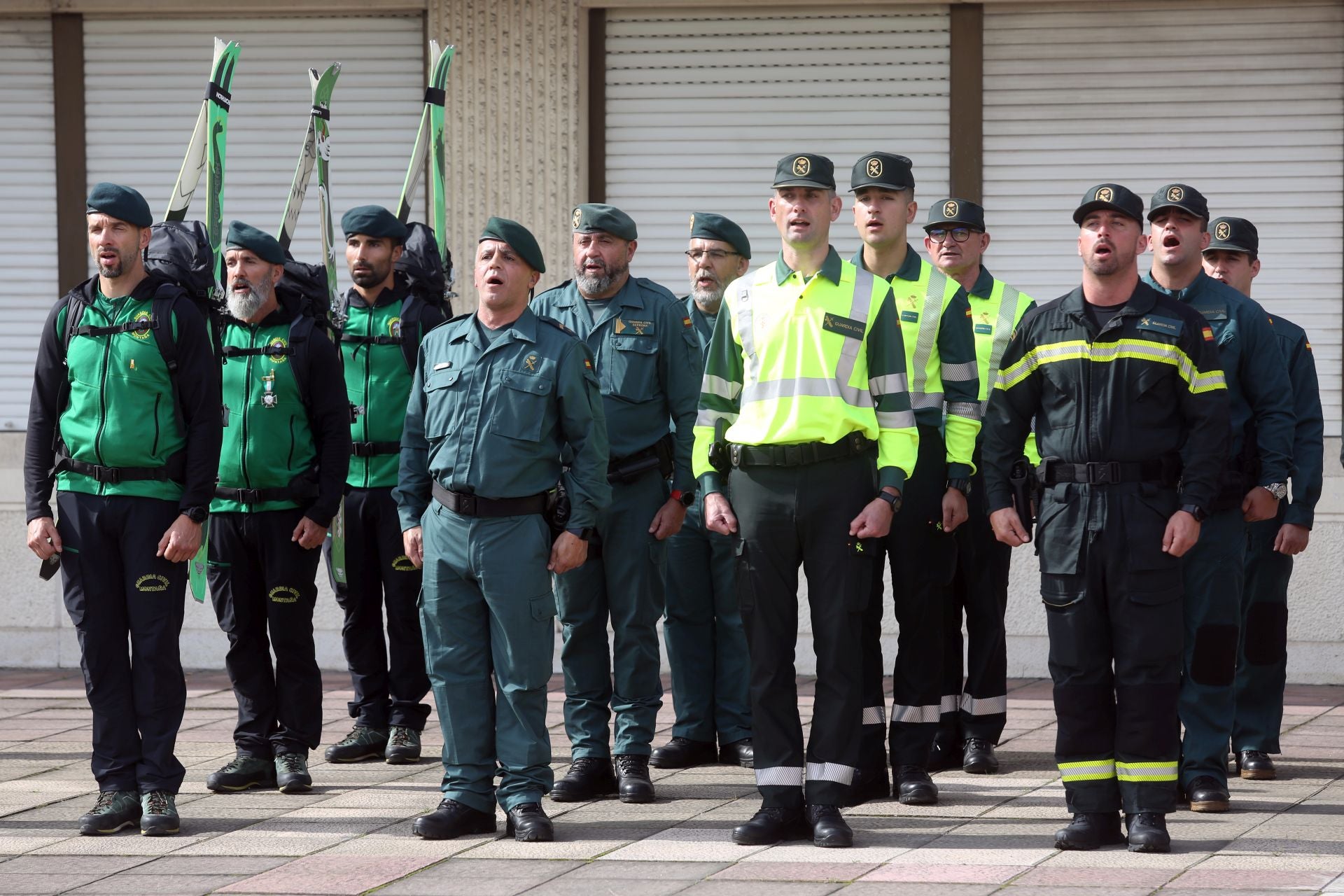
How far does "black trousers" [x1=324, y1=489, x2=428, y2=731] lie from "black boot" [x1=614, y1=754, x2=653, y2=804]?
3.94ft

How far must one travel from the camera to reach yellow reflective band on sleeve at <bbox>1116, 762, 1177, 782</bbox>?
6.06 m

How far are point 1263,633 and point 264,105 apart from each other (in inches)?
255

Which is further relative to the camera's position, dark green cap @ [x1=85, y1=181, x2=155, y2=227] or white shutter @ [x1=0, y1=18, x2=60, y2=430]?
white shutter @ [x1=0, y1=18, x2=60, y2=430]

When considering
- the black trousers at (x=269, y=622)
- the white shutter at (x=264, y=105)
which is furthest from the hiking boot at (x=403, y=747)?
the white shutter at (x=264, y=105)

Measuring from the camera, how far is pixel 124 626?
262 inches

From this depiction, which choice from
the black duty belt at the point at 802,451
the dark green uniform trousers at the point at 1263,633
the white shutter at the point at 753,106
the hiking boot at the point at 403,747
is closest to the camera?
the black duty belt at the point at 802,451

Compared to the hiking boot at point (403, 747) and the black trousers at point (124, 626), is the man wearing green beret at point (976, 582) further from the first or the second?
the black trousers at point (124, 626)

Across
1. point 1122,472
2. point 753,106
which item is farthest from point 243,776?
point 753,106

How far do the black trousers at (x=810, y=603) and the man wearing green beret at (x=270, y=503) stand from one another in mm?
1996

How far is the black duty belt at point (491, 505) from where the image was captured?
633 cm

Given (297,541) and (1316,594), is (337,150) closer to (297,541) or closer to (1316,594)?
(297,541)

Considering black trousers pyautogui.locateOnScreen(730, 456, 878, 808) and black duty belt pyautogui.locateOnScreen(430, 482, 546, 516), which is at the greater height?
black duty belt pyautogui.locateOnScreen(430, 482, 546, 516)

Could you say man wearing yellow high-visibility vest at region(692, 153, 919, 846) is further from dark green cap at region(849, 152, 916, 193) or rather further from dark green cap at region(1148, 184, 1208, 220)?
dark green cap at region(1148, 184, 1208, 220)

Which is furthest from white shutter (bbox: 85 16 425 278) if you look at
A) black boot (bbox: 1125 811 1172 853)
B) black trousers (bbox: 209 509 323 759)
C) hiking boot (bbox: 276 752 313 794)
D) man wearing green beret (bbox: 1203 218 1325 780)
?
black boot (bbox: 1125 811 1172 853)
